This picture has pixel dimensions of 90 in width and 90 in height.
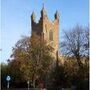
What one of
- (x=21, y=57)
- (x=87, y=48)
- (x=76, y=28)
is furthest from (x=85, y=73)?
(x=21, y=57)

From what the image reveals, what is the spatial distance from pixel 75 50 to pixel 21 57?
28.8 feet

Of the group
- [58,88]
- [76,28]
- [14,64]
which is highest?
[76,28]

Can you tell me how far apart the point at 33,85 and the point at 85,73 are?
11336mm

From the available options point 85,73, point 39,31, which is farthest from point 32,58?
point 39,31

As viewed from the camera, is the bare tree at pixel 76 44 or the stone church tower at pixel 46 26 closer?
the bare tree at pixel 76 44

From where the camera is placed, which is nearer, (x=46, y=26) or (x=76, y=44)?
(x=76, y=44)

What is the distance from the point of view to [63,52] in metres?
54.2

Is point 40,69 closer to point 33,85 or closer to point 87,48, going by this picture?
point 33,85

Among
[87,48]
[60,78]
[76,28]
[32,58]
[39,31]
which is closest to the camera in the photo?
[87,48]

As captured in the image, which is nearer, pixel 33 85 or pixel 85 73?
pixel 85 73

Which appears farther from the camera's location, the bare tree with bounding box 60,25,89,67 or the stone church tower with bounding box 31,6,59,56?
the stone church tower with bounding box 31,6,59,56

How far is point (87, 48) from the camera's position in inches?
1977

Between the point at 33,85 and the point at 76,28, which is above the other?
the point at 76,28

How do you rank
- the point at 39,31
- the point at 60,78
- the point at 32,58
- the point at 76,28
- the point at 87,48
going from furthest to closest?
the point at 39,31
the point at 60,78
the point at 32,58
the point at 76,28
the point at 87,48
